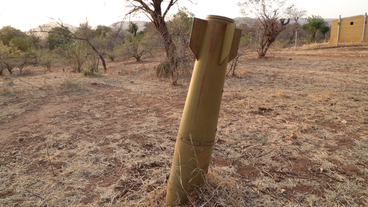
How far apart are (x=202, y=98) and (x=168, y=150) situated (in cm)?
173

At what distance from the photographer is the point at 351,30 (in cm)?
1909

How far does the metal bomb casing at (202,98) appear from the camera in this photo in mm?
1683

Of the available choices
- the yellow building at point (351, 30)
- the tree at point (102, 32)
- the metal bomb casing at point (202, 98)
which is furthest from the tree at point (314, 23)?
the metal bomb casing at point (202, 98)

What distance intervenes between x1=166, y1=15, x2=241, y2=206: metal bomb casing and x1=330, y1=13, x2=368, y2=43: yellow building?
20933 mm

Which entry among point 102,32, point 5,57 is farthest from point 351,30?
point 5,57

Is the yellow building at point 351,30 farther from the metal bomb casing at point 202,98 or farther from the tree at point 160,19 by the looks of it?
the metal bomb casing at point 202,98

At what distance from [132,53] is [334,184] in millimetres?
14354

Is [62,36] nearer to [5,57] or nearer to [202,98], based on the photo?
[5,57]

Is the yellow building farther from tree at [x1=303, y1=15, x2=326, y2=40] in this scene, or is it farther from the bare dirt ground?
the bare dirt ground

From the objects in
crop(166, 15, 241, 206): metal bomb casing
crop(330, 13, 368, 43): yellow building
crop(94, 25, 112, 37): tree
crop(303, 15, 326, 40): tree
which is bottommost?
crop(166, 15, 241, 206): metal bomb casing

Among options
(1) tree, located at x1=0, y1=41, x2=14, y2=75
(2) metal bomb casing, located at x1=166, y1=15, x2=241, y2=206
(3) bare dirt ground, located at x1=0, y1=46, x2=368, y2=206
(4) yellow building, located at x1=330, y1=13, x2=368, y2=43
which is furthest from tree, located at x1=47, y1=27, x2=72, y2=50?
(4) yellow building, located at x1=330, y1=13, x2=368, y2=43

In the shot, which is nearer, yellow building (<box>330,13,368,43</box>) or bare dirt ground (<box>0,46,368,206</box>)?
bare dirt ground (<box>0,46,368,206</box>)

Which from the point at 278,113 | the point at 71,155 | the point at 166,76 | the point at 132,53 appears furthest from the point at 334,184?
the point at 132,53

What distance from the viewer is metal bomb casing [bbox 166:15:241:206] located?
5.52ft
